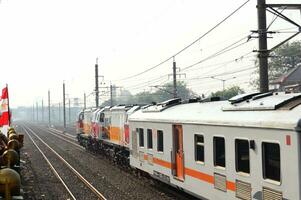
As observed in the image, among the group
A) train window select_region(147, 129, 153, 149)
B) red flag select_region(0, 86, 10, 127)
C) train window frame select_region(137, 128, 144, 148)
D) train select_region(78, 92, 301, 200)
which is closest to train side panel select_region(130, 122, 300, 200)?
train select_region(78, 92, 301, 200)

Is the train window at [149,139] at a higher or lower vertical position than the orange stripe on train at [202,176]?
higher

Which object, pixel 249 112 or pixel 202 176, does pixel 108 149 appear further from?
pixel 249 112

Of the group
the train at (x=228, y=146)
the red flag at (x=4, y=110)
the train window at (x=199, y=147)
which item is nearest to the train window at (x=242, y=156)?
the train at (x=228, y=146)

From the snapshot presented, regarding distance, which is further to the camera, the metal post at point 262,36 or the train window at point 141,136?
the train window at point 141,136

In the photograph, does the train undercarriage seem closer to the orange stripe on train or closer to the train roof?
the train roof

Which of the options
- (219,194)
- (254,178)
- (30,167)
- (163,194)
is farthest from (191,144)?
(30,167)

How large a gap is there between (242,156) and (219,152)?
3.84 ft

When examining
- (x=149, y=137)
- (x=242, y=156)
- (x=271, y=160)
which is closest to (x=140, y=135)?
(x=149, y=137)

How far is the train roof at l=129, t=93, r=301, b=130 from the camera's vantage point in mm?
8469

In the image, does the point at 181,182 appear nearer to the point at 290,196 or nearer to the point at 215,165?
the point at 215,165

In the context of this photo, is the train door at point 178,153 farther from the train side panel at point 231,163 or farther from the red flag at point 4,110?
the red flag at point 4,110

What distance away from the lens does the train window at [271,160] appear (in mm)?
8414

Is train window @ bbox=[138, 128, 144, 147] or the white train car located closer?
the white train car

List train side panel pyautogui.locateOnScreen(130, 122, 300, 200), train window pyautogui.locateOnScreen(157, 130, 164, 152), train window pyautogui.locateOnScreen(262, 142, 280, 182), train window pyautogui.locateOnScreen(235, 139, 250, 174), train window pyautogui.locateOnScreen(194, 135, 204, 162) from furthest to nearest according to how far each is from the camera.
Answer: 1. train window pyautogui.locateOnScreen(157, 130, 164, 152)
2. train window pyautogui.locateOnScreen(194, 135, 204, 162)
3. train window pyautogui.locateOnScreen(235, 139, 250, 174)
4. train window pyautogui.locateOnScreen(262, 142, 280, 182)
5. train side panel pyautogui.locateOnScreen(130, 122, 300, 200)
